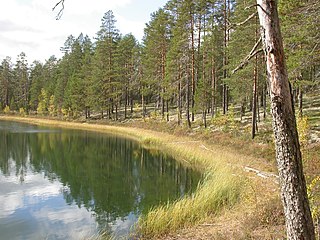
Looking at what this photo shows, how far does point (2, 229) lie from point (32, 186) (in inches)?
225

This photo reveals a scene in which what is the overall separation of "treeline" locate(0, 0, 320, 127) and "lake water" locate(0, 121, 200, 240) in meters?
6.52

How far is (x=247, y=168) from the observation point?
45.9 feet

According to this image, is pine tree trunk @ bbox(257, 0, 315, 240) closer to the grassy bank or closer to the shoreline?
the shoreline

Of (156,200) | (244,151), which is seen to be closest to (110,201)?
(156,200)

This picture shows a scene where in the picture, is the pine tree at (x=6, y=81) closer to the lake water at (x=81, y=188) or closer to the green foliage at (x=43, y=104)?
the green foliage at (x=43, y=104)

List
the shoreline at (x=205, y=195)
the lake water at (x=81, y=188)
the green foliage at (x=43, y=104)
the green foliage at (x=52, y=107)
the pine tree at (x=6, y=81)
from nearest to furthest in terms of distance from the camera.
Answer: the shoreline at (x=205, y=195)
the lake water at (x=81, y=188)
the green foliage at (x=52, y=107)
the green foliage at (x=43, y=104)
the pine tree at (x=6, y=81)

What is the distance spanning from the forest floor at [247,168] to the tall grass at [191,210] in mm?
338

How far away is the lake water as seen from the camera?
33.3ft

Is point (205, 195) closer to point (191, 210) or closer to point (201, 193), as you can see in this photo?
point (201, 193)

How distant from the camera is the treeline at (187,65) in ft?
39.8

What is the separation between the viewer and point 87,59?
56.2m

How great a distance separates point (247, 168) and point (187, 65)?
760 inches

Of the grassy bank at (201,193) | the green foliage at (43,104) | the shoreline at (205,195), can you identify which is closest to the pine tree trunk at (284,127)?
the shoreline at (205,195)

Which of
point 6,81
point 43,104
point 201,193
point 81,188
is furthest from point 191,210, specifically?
point 6,81
